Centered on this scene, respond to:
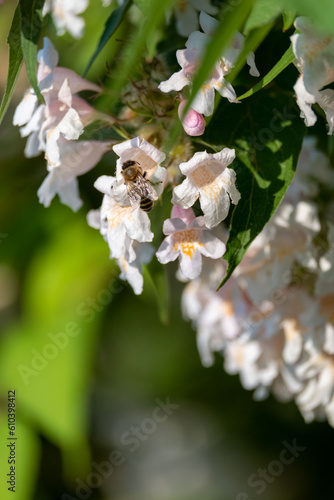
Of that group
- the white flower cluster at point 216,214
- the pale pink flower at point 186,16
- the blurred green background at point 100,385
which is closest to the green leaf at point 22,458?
the blurred green background at point 100,385

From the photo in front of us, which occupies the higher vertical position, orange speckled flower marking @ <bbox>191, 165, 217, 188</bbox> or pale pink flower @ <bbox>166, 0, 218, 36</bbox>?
pale pink flower @ <bbox>166, 0, 218, 36</bbox>

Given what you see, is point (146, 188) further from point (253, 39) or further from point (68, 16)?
point (68, 16)

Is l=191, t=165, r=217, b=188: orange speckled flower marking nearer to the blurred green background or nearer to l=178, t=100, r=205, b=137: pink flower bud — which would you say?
l=178, t=100, r=205, b=137: pink flower bud

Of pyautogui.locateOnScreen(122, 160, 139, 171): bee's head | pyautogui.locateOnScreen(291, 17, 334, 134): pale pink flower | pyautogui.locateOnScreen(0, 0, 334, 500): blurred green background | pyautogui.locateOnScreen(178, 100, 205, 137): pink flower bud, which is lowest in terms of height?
pyautogui.locateOnScreen(0, 0, 334, 500): blurred green background

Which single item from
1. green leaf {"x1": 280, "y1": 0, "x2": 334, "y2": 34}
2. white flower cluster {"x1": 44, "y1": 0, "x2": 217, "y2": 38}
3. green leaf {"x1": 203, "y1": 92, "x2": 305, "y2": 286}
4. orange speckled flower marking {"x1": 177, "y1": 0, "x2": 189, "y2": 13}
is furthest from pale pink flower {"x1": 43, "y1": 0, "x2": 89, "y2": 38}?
green leaf {"x1": 280, "y1": 0, "x2": 334, "y2": 34}

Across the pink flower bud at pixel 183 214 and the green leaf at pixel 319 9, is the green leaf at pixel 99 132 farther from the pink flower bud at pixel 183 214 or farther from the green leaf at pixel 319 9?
the green leaf at pixel 319 9

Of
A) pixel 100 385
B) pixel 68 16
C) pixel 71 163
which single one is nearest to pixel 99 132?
pixel 71 163

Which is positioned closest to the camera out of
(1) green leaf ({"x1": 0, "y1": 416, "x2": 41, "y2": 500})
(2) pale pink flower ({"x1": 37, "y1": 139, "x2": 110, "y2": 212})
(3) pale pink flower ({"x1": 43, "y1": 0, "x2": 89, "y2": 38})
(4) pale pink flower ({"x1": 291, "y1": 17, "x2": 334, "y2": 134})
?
(4) pale pink flower ({"x1": 291, "y1": 17, "x2": 334, "y2": 134})
